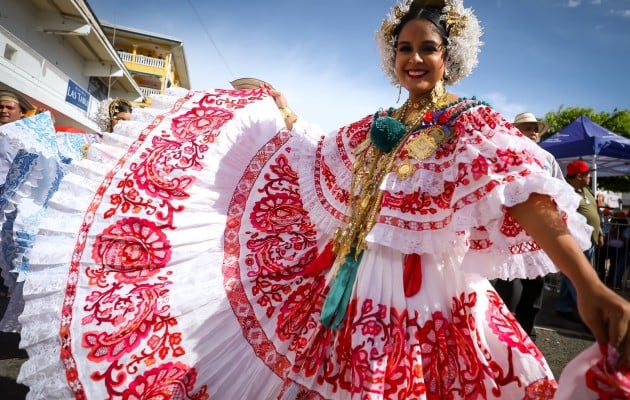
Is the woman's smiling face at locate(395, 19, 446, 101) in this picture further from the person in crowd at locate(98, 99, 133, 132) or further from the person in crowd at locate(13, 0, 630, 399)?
the person in crowd at locate(98, 99, 133, 132)

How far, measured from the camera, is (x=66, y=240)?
1.45 meters

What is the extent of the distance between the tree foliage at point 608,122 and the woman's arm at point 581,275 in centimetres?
2375

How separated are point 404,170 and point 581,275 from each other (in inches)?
27.0

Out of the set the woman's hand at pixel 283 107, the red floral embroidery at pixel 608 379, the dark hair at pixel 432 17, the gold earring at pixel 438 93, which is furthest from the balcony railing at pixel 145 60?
the red floral embroidery at pixel 608 379

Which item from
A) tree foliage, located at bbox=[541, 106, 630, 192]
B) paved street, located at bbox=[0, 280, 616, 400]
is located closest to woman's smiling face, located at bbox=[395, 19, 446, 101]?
paved street, located at bbox=[0, 280, 616, 400]

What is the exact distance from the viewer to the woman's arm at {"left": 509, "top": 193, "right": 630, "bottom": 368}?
2.82ft

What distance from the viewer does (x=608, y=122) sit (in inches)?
930

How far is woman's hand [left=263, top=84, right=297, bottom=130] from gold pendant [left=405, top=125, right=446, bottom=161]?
2.80ft

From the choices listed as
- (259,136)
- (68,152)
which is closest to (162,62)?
(68,152)

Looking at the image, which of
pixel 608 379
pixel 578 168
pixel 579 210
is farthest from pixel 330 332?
pixel 578 168

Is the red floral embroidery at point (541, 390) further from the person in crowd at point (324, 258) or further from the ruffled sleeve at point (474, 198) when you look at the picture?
the ruffled sleeve at point (474, 198)

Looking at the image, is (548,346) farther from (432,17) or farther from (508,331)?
(432,17)

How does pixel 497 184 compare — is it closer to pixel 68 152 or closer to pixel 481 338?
pixel 481 338

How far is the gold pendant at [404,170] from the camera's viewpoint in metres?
1.45
